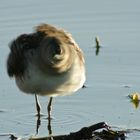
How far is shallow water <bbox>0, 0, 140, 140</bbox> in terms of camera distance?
7516 mm

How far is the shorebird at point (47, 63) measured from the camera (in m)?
7.22

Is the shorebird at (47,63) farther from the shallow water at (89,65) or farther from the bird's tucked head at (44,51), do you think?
the shallow water at (89,65)

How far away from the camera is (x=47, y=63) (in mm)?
7230

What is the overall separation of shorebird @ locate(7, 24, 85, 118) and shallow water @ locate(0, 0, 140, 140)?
34cm

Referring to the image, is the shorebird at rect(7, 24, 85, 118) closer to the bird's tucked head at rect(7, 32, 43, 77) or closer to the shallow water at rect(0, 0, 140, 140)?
the bird's tucked head at rect(7, 32, 43, 77)

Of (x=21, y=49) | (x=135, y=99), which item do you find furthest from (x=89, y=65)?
(x=21, y=49)

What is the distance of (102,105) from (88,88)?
1.62 feet

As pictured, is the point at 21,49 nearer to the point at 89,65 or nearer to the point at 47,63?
the point at 47,63

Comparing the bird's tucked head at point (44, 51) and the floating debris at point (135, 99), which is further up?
the bird's tucked head at point (44, 51)

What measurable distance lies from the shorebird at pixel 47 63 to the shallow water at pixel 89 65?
0.34m

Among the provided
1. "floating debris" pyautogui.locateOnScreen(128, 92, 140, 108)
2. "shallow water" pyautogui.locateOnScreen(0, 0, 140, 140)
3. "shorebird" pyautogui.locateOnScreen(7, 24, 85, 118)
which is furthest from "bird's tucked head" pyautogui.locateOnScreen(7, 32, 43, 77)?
"floating debris" pyautogui.locateOnScreen(128, 92, 140, 108)

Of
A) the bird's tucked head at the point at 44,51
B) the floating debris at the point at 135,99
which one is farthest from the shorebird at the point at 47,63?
the floating debris at the point at 135,99

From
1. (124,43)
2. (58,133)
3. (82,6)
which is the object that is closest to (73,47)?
(58,133)

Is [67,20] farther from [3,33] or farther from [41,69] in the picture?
[41,69]
